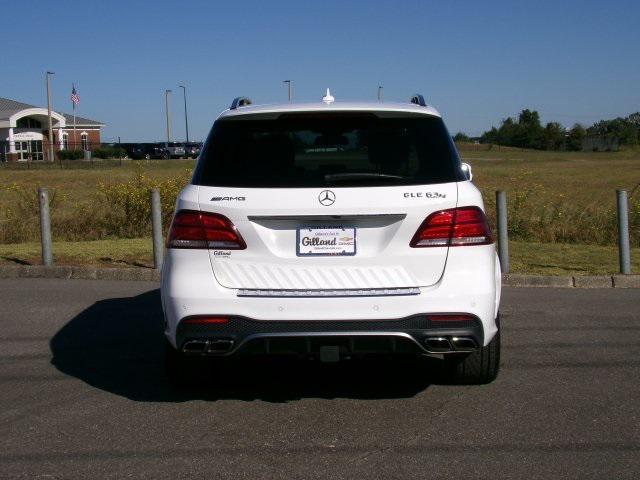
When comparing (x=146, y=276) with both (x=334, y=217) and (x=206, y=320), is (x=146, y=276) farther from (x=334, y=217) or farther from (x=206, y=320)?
(x=334, y=217)

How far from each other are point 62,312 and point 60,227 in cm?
748

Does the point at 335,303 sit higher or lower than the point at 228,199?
lower

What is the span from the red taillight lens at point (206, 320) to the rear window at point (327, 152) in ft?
2.53

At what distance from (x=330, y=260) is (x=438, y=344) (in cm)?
78

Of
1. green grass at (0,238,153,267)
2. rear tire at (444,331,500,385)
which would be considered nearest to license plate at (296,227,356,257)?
rear tire at (444,331,500,385)

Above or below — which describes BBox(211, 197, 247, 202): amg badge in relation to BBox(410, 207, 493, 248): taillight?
above

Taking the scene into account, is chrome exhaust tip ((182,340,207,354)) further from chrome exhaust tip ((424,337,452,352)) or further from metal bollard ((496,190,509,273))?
metal bollard ((496,190,509,273))

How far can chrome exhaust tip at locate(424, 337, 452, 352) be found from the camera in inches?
207

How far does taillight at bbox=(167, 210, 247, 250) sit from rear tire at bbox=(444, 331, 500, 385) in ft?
5.54

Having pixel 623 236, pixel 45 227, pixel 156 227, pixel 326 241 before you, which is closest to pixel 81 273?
pixel 45 227

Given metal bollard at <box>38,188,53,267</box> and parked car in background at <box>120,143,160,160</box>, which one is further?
parked car in background at <box>120,143,160,160</box>

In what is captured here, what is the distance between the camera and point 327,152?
5633 millimetres

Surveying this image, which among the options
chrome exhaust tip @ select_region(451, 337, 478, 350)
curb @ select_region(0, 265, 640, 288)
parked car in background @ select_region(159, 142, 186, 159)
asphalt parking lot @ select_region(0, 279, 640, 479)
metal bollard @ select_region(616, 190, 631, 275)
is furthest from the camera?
parked car in background @ select_region(159, 142, 186, 159)

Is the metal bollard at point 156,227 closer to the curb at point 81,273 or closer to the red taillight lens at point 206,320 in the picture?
the curb at point 81,273
